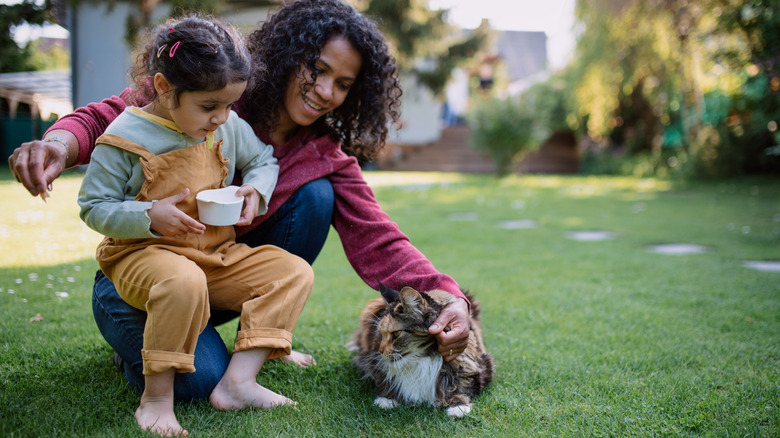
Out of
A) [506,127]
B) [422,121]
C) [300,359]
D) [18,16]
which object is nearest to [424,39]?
[422,121]

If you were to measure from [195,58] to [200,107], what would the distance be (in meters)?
0.17

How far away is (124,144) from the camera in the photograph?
1.75 meters

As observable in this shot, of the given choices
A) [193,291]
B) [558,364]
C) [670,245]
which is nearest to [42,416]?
[193,291]

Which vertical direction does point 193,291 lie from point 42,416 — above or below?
above

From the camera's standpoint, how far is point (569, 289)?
3.75 meters

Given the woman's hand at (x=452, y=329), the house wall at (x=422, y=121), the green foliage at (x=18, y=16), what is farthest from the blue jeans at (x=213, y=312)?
the house wall at (x=422, y=121)

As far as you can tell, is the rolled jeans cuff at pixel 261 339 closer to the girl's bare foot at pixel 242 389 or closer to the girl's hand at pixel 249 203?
the girl's bare foot at pixel 242 389

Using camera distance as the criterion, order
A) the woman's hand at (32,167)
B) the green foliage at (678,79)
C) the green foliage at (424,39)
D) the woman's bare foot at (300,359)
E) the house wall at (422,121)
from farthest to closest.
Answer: the house wall at (422,121)
the green foliage at (424,39)
the green foliage at (678,79)
the woman's bare foot at (300,359)
the woman's hand at (32,167)

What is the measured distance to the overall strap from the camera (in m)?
1.73

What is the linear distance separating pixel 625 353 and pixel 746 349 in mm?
624

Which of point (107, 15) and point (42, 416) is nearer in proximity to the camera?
point (42, 416)

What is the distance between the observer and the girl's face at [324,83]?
2.25 m

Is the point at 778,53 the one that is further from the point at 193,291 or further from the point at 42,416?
the point at 42,416

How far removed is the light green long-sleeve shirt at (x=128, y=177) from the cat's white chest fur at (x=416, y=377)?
854 mm
